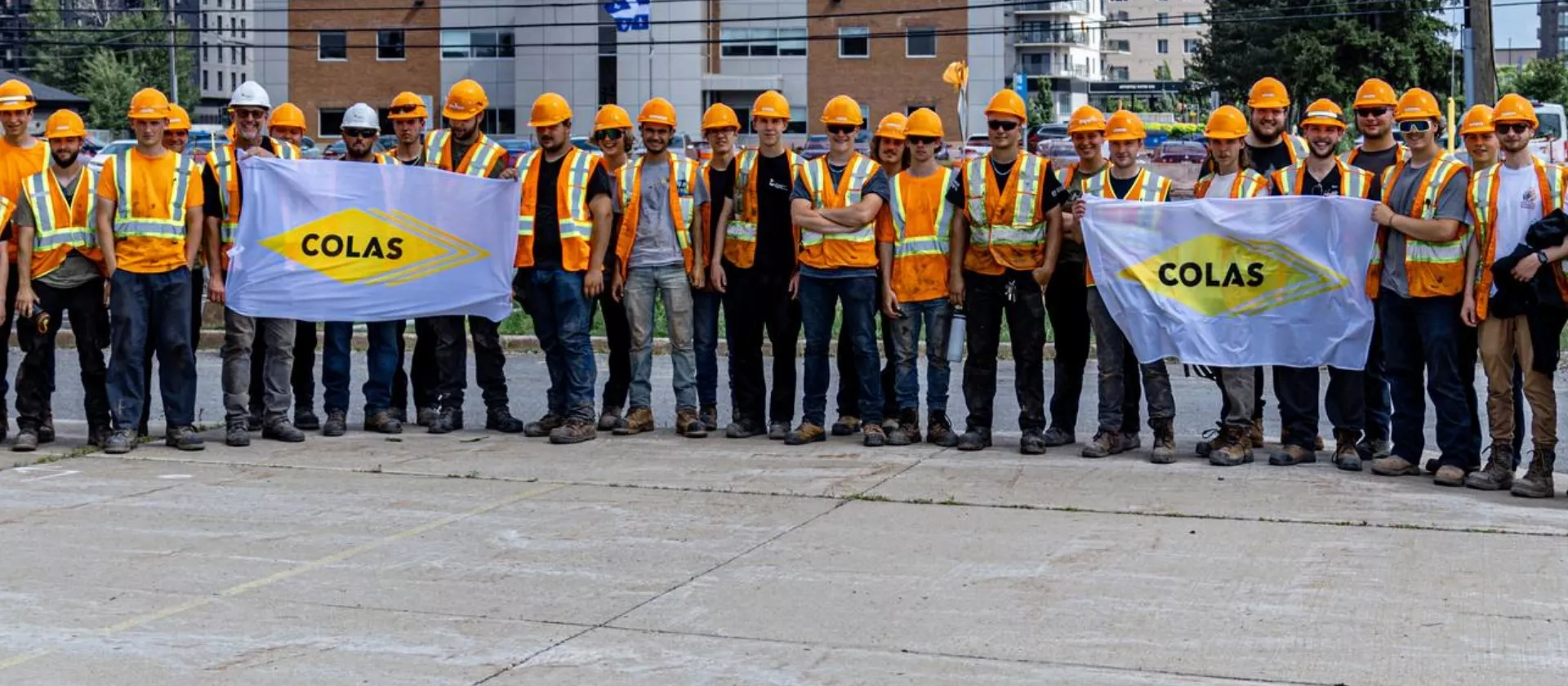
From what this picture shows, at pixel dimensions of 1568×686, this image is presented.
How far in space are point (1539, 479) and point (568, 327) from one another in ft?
17.3

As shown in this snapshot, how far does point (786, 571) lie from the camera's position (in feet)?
25.8

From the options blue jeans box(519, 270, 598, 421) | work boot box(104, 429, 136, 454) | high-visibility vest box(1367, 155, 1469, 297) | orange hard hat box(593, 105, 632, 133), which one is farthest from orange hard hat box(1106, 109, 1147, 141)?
work boot box(104, 429, 136, 454)

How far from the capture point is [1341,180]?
10.5 m

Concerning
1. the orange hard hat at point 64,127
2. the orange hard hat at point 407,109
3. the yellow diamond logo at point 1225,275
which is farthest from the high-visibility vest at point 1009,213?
the orange hard hat at point 64,127

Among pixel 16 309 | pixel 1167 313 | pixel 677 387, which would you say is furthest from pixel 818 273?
pixel 16 309

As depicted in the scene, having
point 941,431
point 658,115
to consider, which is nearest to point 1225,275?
point 941,431

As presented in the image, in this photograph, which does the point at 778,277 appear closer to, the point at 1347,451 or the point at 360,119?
the point at 360,119

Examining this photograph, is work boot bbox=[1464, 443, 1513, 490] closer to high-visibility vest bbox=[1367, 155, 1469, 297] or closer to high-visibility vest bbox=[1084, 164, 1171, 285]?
high-visibility vest bbox=[1367, 155, 1469, 297]

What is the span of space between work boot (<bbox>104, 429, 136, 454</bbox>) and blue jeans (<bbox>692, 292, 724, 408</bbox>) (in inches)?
126

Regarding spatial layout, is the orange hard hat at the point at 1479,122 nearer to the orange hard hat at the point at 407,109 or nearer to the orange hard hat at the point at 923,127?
the orange hard hat at the point at 923,127

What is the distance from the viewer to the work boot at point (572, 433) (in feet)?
37.6

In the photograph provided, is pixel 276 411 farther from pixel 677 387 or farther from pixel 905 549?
pixel 905 549

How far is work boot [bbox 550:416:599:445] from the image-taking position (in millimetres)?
11453

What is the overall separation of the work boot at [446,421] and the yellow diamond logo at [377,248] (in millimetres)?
816
